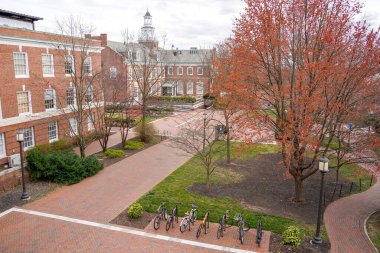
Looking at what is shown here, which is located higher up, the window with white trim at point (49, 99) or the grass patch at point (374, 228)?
the window with white trim at point (49, 99)

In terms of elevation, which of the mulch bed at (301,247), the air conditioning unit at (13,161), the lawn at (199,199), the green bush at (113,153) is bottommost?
the mulch bed at (301,247)

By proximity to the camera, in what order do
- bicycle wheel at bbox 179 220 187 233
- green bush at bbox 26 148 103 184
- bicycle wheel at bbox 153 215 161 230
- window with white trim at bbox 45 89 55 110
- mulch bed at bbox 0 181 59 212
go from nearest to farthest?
1. bicycle wheel at bbox 179 220 187 233
2. bicycle wheel at bbox 153 215 161 230
3. mulch bed at bbox 0 181 59 212
4. green bush at bbox 26 148 103 184
5. window with white trim at bbox 45 89 55 110

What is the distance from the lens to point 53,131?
2580 centimetres

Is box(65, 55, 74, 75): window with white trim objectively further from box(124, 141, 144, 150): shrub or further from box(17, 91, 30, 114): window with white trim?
box(124, 141, 144, 150): shrub

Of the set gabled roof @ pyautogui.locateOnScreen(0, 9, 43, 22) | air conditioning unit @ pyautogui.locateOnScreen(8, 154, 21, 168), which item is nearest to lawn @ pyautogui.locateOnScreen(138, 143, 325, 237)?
air conditioning unit @ pyautogui.locateOnScreen(8, 154, 21, 168)

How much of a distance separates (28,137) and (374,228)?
74.0ft

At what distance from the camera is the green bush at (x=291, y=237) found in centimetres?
1162

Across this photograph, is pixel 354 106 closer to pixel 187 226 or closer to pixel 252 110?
pixel 252 110

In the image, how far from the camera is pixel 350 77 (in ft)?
41.9

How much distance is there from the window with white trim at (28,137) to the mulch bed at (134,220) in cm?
1274

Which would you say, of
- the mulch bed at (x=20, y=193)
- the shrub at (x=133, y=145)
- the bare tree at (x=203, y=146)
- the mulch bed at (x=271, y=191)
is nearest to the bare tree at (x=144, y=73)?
the shrub at (x=133, y=145)

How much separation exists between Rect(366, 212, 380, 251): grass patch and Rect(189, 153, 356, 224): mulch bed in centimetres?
219

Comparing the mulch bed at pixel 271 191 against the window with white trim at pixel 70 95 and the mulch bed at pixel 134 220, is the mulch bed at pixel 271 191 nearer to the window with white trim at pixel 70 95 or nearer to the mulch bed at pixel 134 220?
the mulch bed at pixel 134 220

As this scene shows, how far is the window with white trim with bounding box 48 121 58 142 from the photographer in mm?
25469
